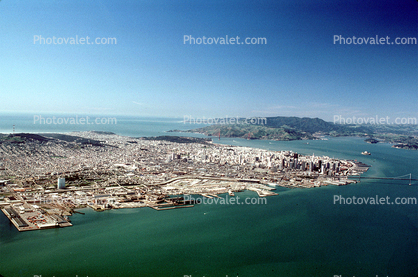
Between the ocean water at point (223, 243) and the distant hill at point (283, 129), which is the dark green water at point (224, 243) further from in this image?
the distant hill at point (283, 129)

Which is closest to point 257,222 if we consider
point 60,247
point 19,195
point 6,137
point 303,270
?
point 303,270

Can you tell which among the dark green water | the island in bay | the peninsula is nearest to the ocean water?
the dark green water

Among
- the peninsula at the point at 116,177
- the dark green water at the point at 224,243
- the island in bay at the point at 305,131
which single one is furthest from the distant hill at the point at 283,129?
the dark green water at the point at 224,243

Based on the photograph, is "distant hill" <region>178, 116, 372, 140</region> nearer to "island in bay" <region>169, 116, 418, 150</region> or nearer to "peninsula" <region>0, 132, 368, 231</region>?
"island in bay" <region>169, 116, 418, 150</region>

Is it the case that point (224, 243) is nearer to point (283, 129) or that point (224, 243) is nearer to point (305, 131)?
point (283, 129)

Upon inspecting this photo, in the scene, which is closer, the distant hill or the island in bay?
the island in bay

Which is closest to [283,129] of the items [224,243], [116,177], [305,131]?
[305,131]
